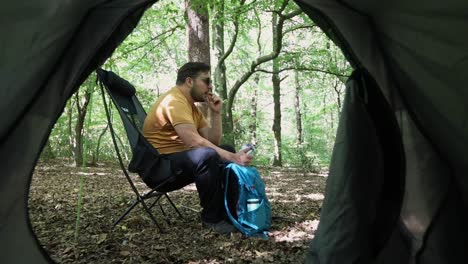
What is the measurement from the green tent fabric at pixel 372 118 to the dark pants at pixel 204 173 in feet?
3.81

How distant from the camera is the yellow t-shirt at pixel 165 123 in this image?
3.18 meters

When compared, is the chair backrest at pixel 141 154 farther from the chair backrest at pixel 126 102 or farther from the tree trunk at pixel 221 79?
the tree trunk at pixel 221 79

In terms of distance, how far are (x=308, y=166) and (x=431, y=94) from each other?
777 cm

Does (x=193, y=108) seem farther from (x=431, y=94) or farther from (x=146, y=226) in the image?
(x=431, y=94)

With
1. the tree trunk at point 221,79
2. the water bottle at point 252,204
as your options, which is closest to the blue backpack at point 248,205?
the water bottle at point 252,204

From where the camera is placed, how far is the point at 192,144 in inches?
121

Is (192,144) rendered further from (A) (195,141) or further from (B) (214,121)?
(B) (214,121)

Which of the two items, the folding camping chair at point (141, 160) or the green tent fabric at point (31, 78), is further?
the folding camping chair at point (141, 160)

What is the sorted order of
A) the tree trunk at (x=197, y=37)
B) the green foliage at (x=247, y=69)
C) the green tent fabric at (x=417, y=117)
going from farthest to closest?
the green foliage at (x=247, y=69) < the tree trunk at (x=197, y=37) < the green tent fabric at (x=417, y=117)

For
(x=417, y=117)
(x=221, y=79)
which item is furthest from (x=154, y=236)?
(x=221, y=79)

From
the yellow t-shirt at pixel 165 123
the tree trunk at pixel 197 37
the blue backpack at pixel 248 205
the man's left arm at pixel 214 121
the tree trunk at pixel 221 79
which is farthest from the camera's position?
the tree trunk at pixel 221 79

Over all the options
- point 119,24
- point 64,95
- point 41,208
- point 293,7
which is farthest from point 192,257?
point 293,7

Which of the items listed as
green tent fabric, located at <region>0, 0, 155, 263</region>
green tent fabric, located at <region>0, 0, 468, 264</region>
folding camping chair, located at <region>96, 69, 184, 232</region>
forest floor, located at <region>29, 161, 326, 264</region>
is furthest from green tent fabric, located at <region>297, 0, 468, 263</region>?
folding camping chair, located at <region>96, 69, 184, 232</region>

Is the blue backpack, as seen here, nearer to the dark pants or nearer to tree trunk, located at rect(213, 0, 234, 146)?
the dark pants
